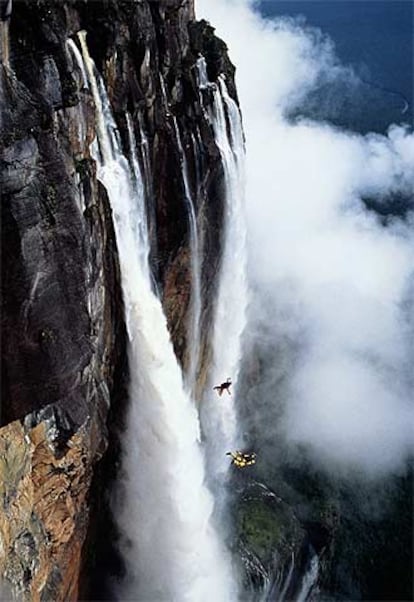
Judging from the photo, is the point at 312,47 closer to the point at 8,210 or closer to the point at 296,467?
the point at 296,467

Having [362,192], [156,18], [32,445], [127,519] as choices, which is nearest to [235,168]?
[156,18]

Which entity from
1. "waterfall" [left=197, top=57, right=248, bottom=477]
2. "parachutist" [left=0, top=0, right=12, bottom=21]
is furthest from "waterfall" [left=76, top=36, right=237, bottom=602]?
"parachutist" [left=0, top=0, right=12, bottom=21]

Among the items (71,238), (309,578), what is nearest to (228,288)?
(309,578)

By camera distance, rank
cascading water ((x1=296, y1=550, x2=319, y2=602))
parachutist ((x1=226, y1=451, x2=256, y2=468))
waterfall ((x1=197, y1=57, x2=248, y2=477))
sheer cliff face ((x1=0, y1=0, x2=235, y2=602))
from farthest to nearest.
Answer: cascading water ((x1=296, y1=550, x2=319, y2=602)) < parachutist ((x1=226, y1=451, x2=256, y2=468)) < waterfall ((x1=197, y1=57, x2=248, y2=477)) < sheer cliff face ((x1=0, y1=0, x2=235, y2=602))

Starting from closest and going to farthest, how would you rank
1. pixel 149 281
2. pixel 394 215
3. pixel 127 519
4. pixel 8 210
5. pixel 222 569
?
pixel 8 210
pixel 149 281
pixel 127 519
pixel 222 569
pixel 394 215

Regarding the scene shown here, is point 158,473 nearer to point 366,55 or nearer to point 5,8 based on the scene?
point 5,8

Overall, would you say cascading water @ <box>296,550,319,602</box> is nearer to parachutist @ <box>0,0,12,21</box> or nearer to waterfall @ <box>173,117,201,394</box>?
waterfall @ <box>173,117,201,394</box>
